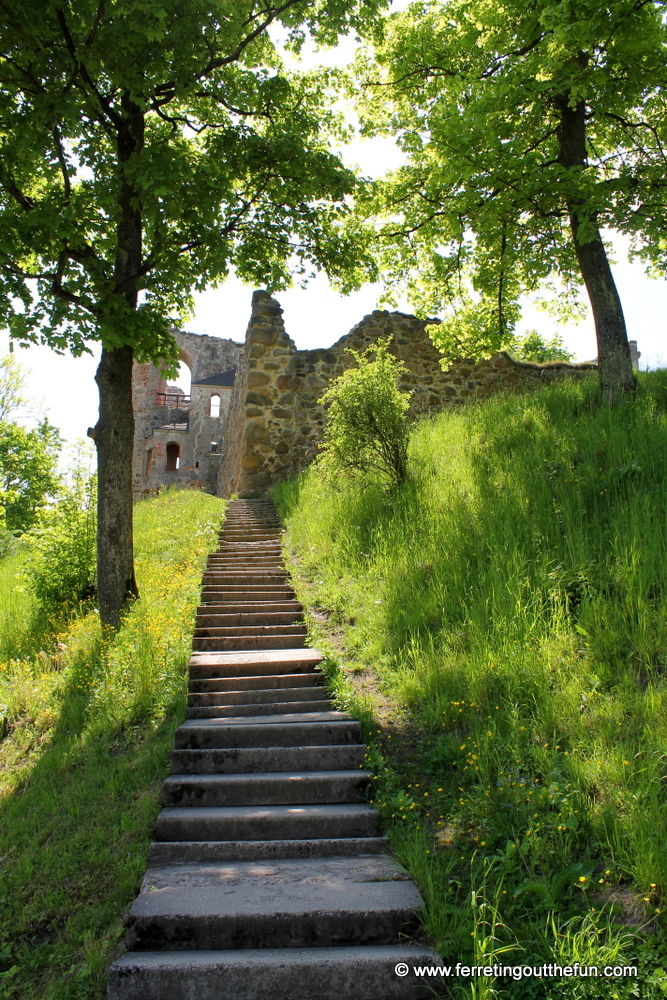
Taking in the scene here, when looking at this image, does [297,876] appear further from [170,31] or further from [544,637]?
[170,31]

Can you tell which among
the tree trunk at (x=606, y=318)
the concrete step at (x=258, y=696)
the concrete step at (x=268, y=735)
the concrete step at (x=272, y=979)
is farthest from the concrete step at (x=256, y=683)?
the tree trunk at (x=606, y=318)

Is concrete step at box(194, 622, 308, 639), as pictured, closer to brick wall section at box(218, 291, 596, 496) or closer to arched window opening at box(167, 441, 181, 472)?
brick wall section at box(218, 291, 596, 496)

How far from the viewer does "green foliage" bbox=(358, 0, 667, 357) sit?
7.43m

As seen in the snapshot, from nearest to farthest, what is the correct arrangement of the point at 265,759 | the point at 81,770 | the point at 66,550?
1. the point at 265,759
2. the point at 81,770
3. the point at 66,550

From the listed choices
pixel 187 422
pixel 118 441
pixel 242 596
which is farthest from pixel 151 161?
pixel 187 422

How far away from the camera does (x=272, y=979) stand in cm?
293

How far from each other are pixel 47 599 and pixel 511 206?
8.22 metres

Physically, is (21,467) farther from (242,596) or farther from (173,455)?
(242,596)

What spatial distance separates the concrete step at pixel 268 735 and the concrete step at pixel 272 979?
187 cm

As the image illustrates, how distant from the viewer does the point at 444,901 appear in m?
3.17

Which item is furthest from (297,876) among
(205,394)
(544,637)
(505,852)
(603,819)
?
(205,394)

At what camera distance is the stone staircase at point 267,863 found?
2.93 meters

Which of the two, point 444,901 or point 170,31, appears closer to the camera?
point 444,901

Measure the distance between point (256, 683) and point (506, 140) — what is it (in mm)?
7616
